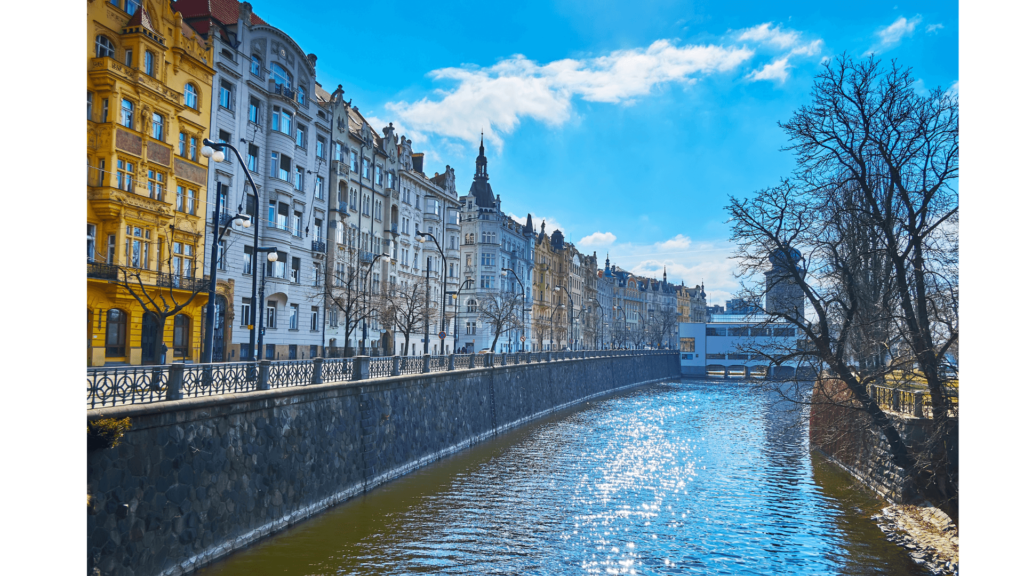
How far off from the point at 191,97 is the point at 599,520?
27.3 meters

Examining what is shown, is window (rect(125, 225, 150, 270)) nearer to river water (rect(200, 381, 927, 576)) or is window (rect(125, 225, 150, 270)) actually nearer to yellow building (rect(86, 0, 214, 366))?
yellow building (rect(86, 0, 214, 366))

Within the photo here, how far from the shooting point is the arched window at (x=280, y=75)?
132ft

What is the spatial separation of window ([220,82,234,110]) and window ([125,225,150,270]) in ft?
33.9

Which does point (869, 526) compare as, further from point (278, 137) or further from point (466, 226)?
point (466, 226)

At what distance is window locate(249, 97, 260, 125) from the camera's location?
127 feet

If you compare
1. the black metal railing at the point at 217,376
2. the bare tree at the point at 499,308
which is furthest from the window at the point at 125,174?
the bare tree at the point at 499,308

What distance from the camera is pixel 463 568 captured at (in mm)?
14547

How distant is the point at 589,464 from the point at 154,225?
815 inches

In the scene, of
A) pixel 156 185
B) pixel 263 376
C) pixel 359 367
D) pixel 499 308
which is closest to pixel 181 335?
pixel 156 185

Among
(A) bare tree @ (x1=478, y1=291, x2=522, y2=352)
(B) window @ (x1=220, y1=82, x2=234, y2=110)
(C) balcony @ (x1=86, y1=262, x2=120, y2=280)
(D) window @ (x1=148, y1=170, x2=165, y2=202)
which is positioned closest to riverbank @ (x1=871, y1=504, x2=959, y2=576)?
(C) balcony @ (x1=86, y1=262, x2=120, y2=280)

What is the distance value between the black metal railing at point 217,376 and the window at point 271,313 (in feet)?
54.2

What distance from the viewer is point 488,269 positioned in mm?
82125

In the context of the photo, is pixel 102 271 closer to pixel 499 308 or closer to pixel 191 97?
pixel 191 97

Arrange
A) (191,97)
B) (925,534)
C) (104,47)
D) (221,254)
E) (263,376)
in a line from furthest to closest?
(221,254) → (191,97) → (104,47) → (263,376) → (925,534)
